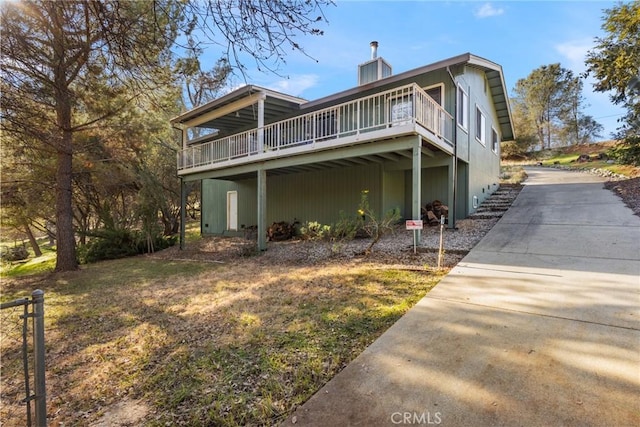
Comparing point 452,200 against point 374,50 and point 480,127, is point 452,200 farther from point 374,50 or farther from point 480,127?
point 374,50

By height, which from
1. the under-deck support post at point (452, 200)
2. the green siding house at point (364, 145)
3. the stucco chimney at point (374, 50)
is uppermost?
the stucco chimney at point (374, 50)

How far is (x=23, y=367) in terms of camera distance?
10.3ft

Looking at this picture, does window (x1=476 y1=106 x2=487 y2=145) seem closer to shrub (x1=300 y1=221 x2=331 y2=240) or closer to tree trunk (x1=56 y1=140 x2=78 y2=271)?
shrub (x1=300 y1=221 x2=331 y2=240)

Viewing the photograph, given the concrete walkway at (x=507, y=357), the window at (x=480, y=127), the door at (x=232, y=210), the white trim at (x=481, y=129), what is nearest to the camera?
the concrete walkway at (x=507, y=357)

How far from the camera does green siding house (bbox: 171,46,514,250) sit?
793cm

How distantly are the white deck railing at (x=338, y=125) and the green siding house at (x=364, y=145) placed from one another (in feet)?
0.13

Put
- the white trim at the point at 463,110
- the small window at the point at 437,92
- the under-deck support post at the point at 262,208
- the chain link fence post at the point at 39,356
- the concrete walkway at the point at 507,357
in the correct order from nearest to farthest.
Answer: the chain link fence post at the point at 39,356 → the concrete walkway at the point at 507,357 → the small window at the point at 437,92 → the white trim at the point at 463,110 → the under-deck support post at the point at 262,208

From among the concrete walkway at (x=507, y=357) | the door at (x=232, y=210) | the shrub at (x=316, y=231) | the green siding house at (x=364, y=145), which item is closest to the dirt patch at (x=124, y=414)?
the concrete walkway at (x=507, y=357)

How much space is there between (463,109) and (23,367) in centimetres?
Answer: 1130

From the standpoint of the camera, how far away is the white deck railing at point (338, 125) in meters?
7.43

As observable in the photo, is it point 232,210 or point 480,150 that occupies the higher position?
point 480,150

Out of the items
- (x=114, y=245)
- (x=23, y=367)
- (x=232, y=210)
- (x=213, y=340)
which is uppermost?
(x=232, y=210)

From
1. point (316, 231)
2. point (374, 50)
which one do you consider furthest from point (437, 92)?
point (316, 231)

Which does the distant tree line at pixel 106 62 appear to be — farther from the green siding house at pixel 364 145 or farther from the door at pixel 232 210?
the door at pixel 232 210
